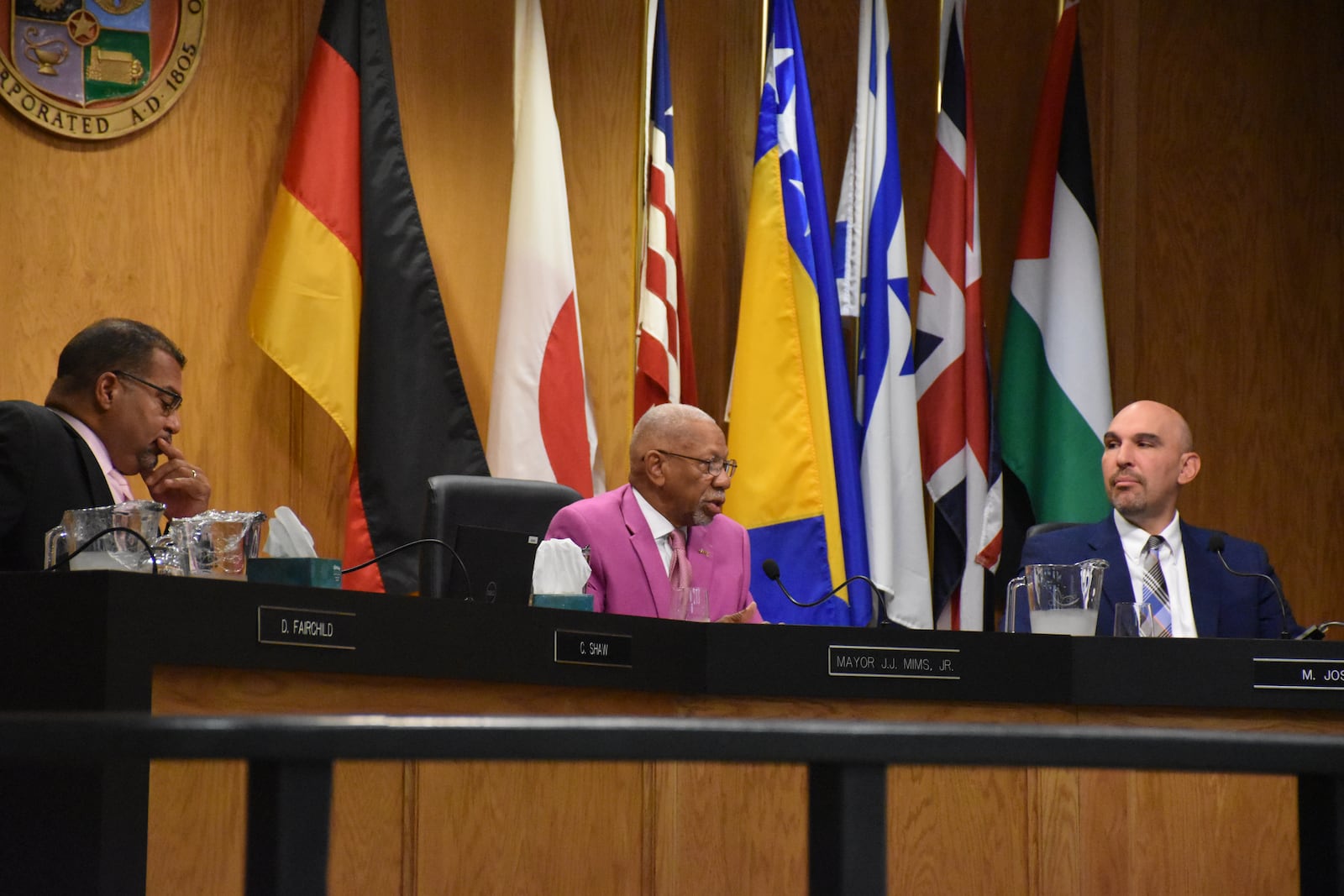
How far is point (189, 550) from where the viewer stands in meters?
2.66

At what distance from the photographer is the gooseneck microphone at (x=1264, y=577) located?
13.0ft

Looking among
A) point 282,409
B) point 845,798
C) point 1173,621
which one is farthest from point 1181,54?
point 845,798

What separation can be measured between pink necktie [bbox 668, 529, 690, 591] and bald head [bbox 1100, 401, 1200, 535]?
4.22ft

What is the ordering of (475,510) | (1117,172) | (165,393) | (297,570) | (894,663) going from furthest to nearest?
1. (1117,172)
2. (475,510)
3. (165,393)
4. (894,663)
5. (297,570)

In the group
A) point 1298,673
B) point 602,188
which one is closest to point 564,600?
point 1298,673

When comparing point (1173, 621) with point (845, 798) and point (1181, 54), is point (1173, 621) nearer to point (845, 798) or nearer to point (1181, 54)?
point (1181, 54)

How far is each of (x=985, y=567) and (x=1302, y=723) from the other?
6.60 ft

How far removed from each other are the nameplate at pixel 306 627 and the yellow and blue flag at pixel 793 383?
2621 millimetres

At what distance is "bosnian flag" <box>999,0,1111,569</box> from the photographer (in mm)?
5512

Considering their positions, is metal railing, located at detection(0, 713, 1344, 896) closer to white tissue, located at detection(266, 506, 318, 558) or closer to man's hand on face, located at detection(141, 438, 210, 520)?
white tissue, located at detection(266, 506, 318, 558)

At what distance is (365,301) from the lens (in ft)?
15.8

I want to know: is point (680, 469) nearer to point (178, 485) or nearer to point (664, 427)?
point (664, 427)

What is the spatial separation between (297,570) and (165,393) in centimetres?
94

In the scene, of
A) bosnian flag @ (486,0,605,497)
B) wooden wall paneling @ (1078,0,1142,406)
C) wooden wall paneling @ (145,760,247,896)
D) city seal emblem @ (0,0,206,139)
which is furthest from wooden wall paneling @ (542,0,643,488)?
wooden wall paneling @ (145,760,247,896)
